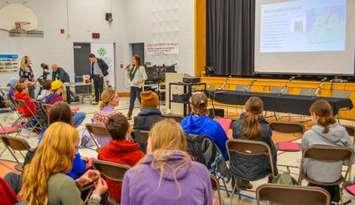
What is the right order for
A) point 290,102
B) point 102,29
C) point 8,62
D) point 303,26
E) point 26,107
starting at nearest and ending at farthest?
point 26,107, point 290,102, point 303,26, point 8,62, point 102,29

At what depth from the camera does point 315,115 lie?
11.6 ft

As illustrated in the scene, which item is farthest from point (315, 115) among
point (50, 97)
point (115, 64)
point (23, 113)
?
point (115, 64)

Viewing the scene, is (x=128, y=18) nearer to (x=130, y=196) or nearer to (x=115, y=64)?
(x=115, y=64)

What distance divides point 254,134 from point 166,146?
81.5 inches

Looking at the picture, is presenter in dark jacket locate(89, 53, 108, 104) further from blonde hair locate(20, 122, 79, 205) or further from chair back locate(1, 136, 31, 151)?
blonde hair locate(20, 122, 79, 205)

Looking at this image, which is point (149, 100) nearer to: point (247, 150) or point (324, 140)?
point (247, 150)

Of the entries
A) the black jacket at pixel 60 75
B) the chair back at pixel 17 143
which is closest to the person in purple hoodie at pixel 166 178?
the chair back at pixel 17 143

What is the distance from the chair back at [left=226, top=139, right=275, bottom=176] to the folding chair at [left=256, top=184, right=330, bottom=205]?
3.80 feet

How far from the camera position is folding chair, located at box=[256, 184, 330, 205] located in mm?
2156

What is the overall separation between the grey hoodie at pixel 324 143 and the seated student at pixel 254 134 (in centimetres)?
33

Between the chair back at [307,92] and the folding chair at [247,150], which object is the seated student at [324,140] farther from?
the chair back at [307,92]

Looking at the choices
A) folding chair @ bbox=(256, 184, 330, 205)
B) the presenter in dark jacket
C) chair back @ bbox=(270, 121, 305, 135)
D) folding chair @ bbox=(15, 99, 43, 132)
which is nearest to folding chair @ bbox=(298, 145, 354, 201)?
chair back @ bbox=(270, 121, 305, 135)

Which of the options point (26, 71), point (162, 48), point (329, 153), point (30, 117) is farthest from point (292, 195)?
point (162, 48)

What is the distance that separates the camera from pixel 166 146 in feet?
5.80
